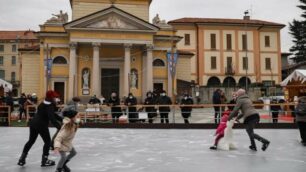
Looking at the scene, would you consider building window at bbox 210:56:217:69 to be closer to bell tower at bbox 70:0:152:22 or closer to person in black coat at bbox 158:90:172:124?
bell tower at bbox 70:0:152:22

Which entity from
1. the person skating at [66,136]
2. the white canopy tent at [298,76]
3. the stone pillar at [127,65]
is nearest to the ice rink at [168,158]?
the person skating at [66,136]

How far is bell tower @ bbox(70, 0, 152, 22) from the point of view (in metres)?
41.6

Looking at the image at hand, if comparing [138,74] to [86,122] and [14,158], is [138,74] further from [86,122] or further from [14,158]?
[14,158]

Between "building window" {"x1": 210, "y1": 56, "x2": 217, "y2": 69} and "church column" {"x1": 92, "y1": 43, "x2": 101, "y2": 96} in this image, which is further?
"building window" {"x1": 210, "y1": 56, "x2": 217, "y2": 69}

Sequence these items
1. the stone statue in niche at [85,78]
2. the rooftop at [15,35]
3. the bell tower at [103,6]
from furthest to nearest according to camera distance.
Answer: the rooftop at [15,35] → the bell tower at [103,6] → the stone statue in niche at [85,78]

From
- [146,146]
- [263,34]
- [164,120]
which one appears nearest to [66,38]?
[164,120]

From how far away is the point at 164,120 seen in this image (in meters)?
21.5

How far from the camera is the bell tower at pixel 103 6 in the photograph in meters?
41.6

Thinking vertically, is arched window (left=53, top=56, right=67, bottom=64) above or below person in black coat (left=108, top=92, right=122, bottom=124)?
above

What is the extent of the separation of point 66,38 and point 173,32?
12.3 m

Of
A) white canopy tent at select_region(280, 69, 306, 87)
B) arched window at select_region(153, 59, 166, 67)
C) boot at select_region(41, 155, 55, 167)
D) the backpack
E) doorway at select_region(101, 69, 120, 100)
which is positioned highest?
arched window at select_region(153, 59, 166, 67)

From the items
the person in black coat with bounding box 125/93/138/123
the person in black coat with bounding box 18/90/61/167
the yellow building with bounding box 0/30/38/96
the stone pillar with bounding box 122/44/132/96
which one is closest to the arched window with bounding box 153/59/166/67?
the stone pillar with bounding box 122/44/132/96

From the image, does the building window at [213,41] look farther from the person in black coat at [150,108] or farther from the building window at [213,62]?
the person in black coat at [150,108]

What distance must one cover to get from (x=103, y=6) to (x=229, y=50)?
1071 inches
